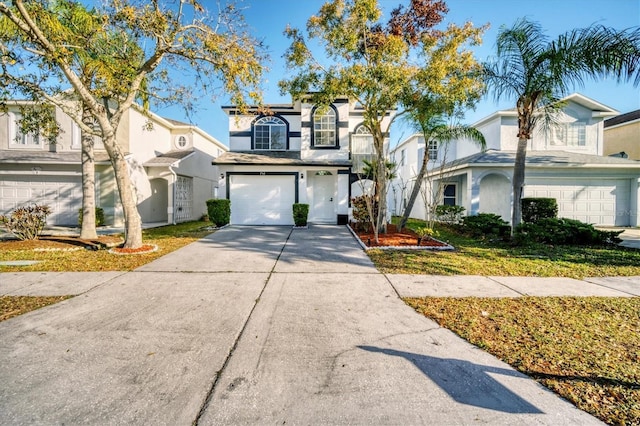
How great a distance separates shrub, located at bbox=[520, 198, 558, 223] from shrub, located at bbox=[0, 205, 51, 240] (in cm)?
1891

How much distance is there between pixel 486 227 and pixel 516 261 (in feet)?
13.3

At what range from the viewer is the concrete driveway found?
2.23m

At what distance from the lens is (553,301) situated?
4605 mm

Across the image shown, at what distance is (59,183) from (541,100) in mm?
20708

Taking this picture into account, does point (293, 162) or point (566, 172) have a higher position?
point (293, 162)

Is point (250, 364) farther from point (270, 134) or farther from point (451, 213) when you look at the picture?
point (270, 134)

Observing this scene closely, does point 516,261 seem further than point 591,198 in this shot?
No

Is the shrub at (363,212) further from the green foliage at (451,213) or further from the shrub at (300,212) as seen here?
the green foliage at (451,213)

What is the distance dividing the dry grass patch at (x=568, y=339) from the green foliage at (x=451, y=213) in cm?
980

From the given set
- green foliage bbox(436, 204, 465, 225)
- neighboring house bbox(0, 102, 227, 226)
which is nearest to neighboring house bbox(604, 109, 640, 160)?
green foliage bbox(436, 204, 465, 225)

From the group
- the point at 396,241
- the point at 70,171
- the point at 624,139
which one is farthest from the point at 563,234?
the point at 70,171

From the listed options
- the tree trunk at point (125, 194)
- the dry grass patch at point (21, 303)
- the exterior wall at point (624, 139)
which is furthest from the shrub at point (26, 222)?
the exterior wall at point (624, 139)

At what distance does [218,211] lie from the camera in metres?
13.4

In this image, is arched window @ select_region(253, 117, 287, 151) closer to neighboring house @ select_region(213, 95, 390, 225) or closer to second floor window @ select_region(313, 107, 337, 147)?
neighboring house @ select_region(213, 95, 390, 225)
